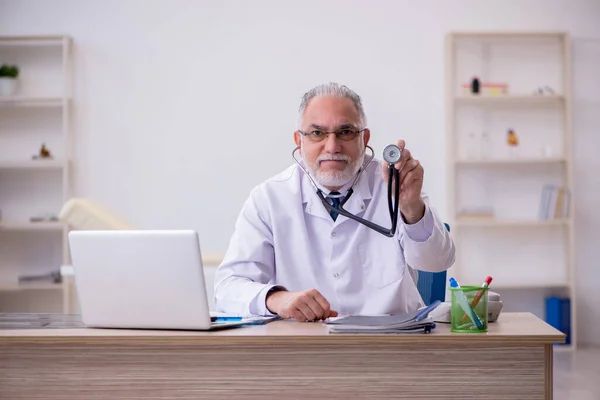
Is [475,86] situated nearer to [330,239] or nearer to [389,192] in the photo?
[330,239]

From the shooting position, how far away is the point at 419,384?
167 centimetres

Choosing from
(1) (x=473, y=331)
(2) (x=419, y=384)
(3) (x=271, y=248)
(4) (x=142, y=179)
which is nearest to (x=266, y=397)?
(2) (x=419, y=384)

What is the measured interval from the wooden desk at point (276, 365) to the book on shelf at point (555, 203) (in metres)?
3.77

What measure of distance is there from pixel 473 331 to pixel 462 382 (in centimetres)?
14

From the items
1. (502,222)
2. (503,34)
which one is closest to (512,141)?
(502,222)

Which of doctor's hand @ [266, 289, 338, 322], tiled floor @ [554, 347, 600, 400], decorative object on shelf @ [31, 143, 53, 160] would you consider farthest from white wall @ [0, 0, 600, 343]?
doctor's hand @ [266, 289, 338, 322]

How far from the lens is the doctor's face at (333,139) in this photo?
2.35 meters

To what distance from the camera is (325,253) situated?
2412 mm

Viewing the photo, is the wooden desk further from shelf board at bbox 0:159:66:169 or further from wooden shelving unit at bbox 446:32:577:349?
wooden shelving unit at bbox 446:32:577:349

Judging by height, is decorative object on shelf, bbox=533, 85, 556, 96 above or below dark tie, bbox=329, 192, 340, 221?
above

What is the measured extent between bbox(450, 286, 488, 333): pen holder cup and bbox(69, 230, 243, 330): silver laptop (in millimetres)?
502

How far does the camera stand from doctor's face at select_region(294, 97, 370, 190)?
235 cm

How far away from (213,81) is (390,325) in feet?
13.3

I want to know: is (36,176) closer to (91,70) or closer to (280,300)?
(91,70)
